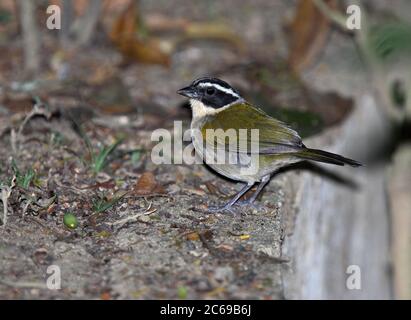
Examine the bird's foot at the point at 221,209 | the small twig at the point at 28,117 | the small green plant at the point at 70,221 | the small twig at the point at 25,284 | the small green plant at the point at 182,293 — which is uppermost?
the small twig at the point at 28,117

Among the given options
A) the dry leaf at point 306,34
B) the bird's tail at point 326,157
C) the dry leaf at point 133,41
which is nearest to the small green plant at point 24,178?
the bird's tail at point 326,157

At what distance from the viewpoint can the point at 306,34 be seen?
311 inches

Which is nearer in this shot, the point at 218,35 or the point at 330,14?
the point at 330,14

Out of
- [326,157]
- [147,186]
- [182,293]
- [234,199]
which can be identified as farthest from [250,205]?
[182,293]

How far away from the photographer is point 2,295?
421cm

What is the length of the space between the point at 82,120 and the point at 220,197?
65.5 inches

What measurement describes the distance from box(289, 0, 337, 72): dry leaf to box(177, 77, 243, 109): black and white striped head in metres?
2.28

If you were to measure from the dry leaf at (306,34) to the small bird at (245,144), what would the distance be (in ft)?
7.57

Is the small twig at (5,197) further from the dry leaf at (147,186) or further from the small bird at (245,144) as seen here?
the small bird at (245,144)

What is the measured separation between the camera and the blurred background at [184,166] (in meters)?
4.68

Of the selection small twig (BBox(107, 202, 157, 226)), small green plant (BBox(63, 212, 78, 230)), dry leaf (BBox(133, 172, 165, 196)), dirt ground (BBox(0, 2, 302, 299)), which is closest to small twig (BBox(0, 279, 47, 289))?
dirt ground (BBox(0, 2, 302, 299))

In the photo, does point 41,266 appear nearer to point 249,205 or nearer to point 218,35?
point 249,205

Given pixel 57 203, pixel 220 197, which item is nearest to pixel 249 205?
pixel 220 197

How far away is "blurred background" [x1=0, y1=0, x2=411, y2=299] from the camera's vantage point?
468 centimetres
